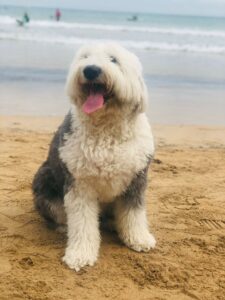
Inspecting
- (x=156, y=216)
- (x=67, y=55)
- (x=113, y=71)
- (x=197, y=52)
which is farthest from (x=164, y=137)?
(x=197, y=52)

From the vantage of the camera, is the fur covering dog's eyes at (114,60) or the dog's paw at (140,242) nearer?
the fur covering dog's eyes at (114,60)

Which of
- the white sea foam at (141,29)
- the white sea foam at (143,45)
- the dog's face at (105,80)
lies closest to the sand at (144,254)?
the dog's face at (105,80)

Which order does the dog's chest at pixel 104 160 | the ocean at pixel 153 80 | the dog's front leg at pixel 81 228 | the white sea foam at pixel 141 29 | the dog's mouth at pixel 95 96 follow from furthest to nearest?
the white sea foam at pixel 141 29, the ocean at pixel 153 80, the dog's front leg at pixel 81 228, the dog's chest at pixel 104 160, the dog's mouth at pixel 95 96

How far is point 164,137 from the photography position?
7.42m

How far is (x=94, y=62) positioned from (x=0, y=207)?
205 cm

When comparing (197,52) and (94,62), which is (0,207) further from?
(197,52)

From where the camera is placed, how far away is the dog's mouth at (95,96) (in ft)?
11.2

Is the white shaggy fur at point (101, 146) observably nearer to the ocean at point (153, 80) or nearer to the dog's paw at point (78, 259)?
the dog's paw at point (78, 259)

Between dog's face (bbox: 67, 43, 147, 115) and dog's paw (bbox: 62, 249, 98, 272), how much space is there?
1046 mm

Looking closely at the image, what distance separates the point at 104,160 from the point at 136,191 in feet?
1.34

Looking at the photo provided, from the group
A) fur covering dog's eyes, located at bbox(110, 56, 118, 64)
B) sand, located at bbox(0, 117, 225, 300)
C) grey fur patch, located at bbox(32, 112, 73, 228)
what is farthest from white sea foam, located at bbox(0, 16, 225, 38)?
fur covering dog's eyes, located at bbox(110, 56, 118, 64)

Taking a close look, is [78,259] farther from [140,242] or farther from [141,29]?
[141,29]

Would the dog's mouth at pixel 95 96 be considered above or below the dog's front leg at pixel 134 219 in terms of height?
above

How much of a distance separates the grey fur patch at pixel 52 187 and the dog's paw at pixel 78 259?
0.46 m
